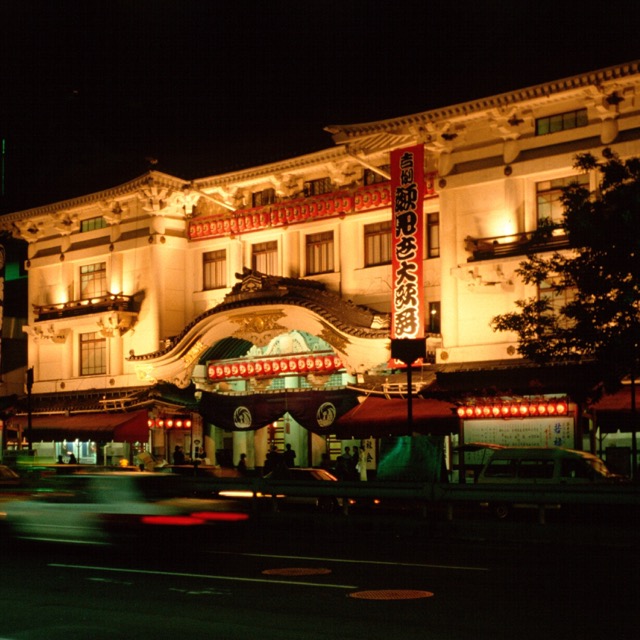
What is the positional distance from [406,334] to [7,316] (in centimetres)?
2681

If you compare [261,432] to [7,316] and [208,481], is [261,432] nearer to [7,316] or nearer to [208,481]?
[208,481]

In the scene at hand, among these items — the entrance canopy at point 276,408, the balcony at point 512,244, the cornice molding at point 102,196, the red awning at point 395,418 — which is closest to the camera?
the balcony at point 512,244

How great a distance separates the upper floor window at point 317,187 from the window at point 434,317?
546 cm

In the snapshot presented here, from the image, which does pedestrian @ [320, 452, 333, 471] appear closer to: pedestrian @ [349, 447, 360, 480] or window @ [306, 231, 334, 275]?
Answer: pedestrian @ [349, 447, 360, 480]

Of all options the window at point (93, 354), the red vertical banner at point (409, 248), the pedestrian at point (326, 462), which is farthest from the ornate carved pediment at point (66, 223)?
the red vertical banner at point (409, 248)

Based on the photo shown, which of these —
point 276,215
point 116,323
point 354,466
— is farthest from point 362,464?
point 116,323

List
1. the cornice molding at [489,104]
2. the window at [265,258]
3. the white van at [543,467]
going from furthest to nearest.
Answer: the window at [265,258] < the cornice molding at [489,104] < the white van at [543,467]

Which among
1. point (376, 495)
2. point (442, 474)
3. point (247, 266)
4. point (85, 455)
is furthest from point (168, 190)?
point (376, 495)

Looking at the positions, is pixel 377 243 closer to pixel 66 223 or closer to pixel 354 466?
pixel 354 466

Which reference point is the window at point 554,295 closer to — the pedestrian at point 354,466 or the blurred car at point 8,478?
the pedestrian at point 354,466

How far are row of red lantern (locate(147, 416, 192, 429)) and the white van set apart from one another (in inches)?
585

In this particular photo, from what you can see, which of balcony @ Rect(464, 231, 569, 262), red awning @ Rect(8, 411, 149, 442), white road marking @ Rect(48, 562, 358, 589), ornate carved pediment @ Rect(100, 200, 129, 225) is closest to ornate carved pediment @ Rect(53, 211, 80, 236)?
ornate carved pediment @ Rect(100, 200, 129, 225)

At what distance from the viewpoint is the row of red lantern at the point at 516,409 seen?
2722 cm

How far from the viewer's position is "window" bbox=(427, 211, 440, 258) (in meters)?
31.1
